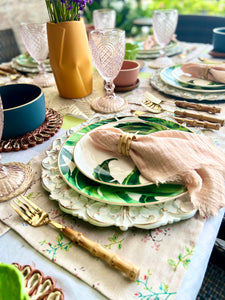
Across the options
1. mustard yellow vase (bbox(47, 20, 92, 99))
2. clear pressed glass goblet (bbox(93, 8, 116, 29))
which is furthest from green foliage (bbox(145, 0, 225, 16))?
mustard yellow vase (bbox(47, 20, 92, 99))

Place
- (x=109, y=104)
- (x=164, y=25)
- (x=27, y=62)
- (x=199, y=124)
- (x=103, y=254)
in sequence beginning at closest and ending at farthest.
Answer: (x=103, y=254) → (x=199, y=124) → (x=109, y=104) → (x=164, y=25) → (x=27, y=62)

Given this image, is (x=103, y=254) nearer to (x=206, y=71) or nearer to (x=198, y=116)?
(x=198, y=116)

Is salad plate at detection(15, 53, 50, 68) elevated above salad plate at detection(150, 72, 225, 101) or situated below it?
above

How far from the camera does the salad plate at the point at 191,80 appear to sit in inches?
29.8

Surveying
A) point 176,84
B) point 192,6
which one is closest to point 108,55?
point 176,84

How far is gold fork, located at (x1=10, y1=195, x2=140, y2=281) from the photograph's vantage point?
1.03 ft

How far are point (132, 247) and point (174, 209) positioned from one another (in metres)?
0.09

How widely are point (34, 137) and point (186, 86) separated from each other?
1.62 ft

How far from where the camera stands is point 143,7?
2.76 metres

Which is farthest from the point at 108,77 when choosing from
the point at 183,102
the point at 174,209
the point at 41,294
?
the point at 41,294

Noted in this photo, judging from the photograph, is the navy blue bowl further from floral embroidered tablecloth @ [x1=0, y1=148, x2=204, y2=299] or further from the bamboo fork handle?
the bamboo fork handle

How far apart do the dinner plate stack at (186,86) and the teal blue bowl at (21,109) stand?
0.40m

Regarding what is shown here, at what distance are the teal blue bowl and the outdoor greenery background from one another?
1735 millimetres

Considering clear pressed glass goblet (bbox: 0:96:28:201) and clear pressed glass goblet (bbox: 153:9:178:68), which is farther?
clear pressed glass goblet (bbox: 153:9:178:68)
